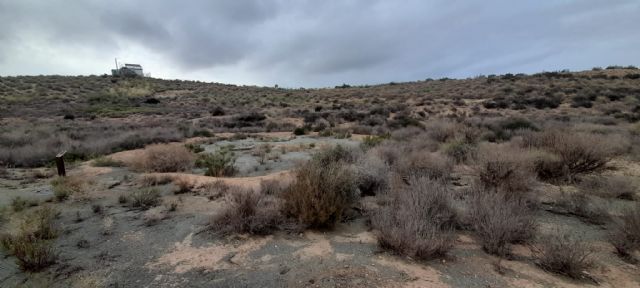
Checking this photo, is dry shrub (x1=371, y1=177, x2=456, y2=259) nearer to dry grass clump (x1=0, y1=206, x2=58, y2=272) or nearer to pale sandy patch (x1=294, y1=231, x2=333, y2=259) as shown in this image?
pale sandy patch (x1=294, y1=231, x2=333, y2=259)

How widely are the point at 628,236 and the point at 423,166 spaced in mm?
3968

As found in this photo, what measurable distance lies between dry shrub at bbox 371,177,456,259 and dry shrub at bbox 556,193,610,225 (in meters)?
2.34

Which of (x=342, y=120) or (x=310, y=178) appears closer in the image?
(x=310, y=178)

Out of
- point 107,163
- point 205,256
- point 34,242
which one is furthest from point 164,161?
point 205,256

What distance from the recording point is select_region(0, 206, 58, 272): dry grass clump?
168 inches

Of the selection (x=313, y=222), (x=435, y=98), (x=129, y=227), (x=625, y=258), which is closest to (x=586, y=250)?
(x=625, y=258)

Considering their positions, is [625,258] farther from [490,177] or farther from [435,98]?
[435,98]

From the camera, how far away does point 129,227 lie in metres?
5.75

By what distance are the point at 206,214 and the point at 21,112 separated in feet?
109

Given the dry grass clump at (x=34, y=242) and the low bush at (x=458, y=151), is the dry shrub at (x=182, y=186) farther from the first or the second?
the low bush at (x=458, y=151)

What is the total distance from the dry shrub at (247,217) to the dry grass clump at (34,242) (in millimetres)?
2206

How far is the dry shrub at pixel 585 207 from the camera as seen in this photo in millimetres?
5352

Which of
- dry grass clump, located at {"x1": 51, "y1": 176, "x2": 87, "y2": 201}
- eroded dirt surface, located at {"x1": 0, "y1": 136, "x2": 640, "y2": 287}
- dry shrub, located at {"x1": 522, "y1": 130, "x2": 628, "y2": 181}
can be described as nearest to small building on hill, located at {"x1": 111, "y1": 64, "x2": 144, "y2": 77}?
dry grass clump, located at {"x1": 51, "y1": 176, "x2": 87, "y2": 201}

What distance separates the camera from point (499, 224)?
4430 millimetres
